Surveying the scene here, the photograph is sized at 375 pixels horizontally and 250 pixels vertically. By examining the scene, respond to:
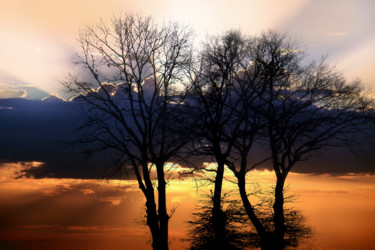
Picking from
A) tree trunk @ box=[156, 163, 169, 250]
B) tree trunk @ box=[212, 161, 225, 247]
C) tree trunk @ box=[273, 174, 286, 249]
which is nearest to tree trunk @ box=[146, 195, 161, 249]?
tree trunk @ box=[156, 163, 169, 250]

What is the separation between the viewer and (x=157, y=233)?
1552 cm

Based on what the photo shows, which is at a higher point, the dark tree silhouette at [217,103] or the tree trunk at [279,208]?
the dark tree silhouette at [217,103]

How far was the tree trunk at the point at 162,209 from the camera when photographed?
15508mm

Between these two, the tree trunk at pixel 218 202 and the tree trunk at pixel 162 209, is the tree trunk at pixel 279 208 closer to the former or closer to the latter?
the tree trunk at pixel 218 202

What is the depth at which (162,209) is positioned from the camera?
15.8m

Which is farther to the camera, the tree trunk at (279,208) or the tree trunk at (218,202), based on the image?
the tree trunk at (279,208)

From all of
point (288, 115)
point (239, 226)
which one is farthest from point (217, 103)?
point (239, 226)

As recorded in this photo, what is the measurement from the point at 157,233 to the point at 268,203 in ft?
33.7

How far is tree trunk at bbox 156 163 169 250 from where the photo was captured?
1551 centimetres

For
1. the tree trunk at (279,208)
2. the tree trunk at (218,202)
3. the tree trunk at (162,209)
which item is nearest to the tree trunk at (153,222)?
the tree trunk at (162,209)

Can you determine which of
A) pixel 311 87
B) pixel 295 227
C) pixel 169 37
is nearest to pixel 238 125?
pixel 169 37

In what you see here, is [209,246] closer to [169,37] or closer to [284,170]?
[284,170]

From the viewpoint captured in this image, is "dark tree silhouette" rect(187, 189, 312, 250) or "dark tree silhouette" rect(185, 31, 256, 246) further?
"dark tree silhouette" rect(187, 189, 312, 250)

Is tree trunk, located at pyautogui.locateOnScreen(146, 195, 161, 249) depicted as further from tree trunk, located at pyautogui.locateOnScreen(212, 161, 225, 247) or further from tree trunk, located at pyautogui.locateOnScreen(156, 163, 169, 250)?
tree trunk, located at pyautogui.locateOnScreen(212, 161, 225, 247)
